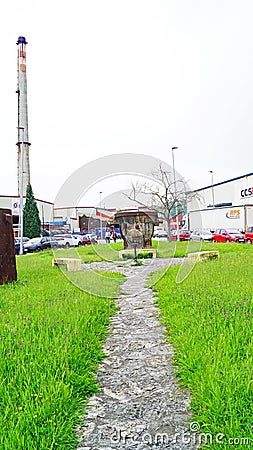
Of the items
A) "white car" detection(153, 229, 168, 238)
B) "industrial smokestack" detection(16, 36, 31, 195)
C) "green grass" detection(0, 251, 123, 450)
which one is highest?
"industrial smokestack" detection(16, 36, 31, 195)

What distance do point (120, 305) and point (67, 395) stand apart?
4.11m

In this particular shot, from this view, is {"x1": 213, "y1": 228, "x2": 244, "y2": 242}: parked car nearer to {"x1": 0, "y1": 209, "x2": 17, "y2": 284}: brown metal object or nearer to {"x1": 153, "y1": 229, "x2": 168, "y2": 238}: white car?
{"x1": 153, "y1": 229, "x2": 168, "y2": 238}: white car

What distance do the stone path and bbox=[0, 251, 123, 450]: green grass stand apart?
5.3 inches

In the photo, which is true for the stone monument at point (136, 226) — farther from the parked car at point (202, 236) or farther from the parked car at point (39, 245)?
the parked car at point (202, 236)

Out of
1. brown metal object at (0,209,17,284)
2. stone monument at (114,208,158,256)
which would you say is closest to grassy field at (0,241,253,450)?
brown metal object at (0,209,17,284)

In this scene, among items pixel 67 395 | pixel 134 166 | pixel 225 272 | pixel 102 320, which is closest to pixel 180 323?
pixel 102 320

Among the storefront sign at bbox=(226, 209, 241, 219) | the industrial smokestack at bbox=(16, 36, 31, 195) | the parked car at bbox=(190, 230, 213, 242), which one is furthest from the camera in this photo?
the industrial smokestack at bbox=(16, 36, 31, 195)

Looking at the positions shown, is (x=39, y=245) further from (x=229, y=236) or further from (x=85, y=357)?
(x=85, y=357)

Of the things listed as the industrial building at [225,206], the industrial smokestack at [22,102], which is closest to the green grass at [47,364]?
the industrial building at [225,206]

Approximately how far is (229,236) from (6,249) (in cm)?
2213

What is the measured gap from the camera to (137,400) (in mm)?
3404

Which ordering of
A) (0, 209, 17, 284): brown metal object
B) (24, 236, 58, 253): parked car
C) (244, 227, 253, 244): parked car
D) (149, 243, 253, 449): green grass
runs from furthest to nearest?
(24, 236, 58, 253): parked car < (244, 227, 253, 244): parked car < (0, 209, 17, 284): brown metal object < (149, 243, 253, 449): green grass

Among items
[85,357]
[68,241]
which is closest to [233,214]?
[68,241]

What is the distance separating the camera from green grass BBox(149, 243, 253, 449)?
2850 millimetres
